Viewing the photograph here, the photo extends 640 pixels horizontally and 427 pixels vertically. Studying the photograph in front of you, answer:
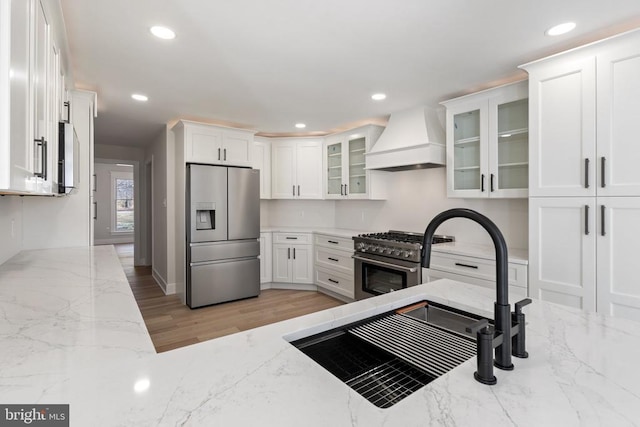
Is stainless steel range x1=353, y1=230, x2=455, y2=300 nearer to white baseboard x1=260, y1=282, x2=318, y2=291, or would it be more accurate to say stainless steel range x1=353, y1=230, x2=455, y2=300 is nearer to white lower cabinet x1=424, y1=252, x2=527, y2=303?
white lower cabinet x1=424, y1=252, x2=527, y2=303

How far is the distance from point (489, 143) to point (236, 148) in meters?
3.05

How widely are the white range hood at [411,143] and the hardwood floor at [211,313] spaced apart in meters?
1.96

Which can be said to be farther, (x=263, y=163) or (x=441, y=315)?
(x=263, y=163)

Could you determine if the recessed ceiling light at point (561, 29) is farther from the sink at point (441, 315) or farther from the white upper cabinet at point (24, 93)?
the white upper cabinet at point (24, 93)

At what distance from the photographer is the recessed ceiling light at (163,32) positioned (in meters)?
2.03

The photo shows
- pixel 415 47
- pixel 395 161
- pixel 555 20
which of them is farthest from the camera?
pixel 395 161

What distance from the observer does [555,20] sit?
6.31 feet

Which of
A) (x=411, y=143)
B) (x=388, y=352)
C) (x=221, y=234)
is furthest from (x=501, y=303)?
(x=221, y=234)

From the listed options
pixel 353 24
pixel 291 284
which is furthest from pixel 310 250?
pixel 353 24

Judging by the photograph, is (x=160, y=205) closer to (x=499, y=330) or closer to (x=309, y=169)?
(x=309, y=169)

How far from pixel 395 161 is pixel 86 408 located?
340 cm

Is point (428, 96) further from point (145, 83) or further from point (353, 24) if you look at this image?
point (145, 83)

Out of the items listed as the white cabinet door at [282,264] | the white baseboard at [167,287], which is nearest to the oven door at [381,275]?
the white cabinet door at [282,264]

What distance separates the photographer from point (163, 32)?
207 cm
